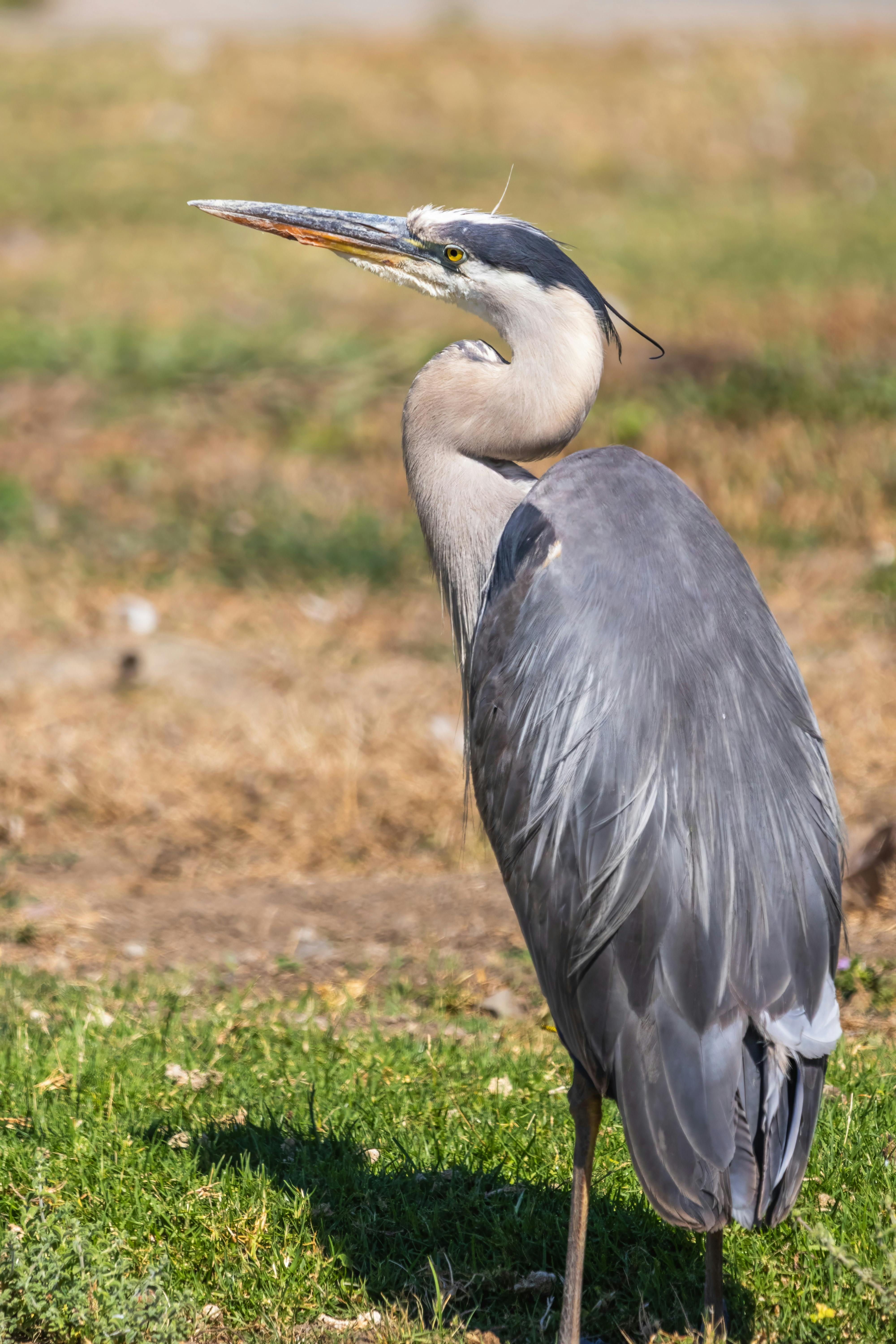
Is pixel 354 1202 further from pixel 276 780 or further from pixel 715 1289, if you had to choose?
pixel 276 780

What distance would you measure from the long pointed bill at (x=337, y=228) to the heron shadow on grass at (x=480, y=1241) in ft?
7.66

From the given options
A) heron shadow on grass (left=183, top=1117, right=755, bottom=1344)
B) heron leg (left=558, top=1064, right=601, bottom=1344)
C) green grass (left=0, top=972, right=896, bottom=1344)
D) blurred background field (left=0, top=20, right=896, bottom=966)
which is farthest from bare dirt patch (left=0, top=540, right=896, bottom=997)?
heron leg (left=558, top=1064, right=601, bottom=1344)

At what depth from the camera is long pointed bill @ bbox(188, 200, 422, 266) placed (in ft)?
12.4

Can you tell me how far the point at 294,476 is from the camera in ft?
33.5

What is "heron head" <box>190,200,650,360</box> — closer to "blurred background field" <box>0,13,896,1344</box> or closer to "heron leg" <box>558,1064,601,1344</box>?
"heron leg" <box>558,1064,601,1344</box>

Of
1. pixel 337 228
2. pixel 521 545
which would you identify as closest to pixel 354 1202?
pixel 521 545

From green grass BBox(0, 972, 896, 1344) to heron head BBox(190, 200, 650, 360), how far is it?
2.09 metres

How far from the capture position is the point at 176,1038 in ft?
14.6

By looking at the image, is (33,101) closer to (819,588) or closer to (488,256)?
(819,588)

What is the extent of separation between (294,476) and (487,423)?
22.6 ft

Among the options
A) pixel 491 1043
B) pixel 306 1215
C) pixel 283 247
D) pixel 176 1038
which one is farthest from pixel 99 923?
pixel 283 247

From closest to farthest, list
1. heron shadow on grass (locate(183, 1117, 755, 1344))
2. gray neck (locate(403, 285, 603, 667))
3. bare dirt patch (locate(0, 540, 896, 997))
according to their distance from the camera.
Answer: heron shadow on grass (locate(183, 1117, 755, 1344)), gray neck (locate(403, 285, 603, 667)), bare dirt patch (locate(0, 540, 896, 997))

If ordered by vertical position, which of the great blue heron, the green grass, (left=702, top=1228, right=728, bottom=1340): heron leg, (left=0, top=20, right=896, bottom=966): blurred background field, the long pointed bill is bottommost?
(left=0, top=20, right=896, bottom=966): blurred background field

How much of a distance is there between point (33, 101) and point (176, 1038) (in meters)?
23.0
